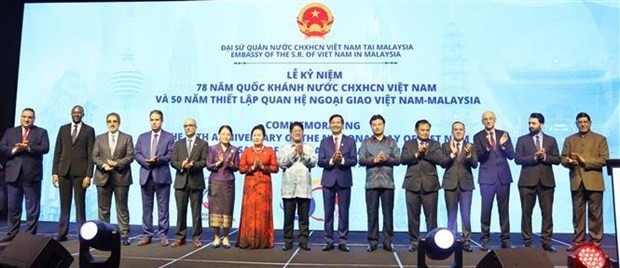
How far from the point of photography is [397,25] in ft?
19.2

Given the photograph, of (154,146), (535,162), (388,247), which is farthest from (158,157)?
(535,162)

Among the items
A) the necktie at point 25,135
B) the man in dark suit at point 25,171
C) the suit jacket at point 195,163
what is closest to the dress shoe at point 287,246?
the suit jacket at point 195,163

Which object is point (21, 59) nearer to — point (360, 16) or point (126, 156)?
point (126, 156)

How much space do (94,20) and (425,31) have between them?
406 cm

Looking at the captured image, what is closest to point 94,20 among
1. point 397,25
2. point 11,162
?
point 11,162

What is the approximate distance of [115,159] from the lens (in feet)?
15.4

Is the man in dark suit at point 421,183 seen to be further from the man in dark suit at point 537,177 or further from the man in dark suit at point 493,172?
the man in dark suit at point 537,177

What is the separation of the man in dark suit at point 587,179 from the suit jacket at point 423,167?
47.2 inches

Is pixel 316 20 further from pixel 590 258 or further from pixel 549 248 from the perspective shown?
pixel 590 258

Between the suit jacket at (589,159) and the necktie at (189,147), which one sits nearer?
the suit jacket at (589,159)

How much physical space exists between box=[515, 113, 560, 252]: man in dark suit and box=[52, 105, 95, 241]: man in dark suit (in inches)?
163

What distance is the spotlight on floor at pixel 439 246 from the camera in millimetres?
2104

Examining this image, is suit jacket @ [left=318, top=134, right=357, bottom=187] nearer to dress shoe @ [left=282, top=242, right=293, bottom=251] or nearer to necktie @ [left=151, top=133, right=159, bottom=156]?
dress shoe @ [left=282, top=242, right=293, bottom=251]

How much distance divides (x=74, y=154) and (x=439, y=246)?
154 inches
